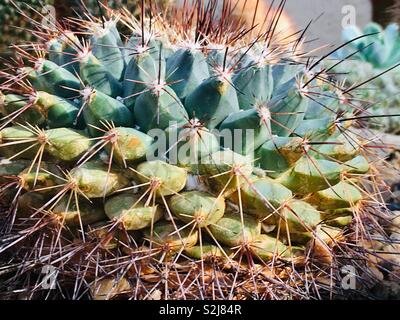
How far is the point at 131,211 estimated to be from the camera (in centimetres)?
165

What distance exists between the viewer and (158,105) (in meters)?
1.68

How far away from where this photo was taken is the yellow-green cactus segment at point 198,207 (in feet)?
5.39

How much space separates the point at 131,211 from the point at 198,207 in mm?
189

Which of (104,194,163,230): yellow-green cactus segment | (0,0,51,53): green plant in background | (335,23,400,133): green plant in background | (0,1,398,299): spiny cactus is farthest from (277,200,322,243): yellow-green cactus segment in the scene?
(335,23,400,133): green plant in background

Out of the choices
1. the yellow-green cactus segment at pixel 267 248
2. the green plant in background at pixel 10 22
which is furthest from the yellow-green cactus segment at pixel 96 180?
the green plant in background at pixel 10 22

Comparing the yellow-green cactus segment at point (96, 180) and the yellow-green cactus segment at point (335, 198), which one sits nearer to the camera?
the yellow-green cactus segment at point (96, 180)

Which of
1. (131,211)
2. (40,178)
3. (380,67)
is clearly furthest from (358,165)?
(380,67)

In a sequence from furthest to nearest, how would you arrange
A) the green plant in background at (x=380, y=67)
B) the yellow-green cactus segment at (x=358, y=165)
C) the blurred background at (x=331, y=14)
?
the blurred background at (x=331, y=14) → the green plant in background at (x=380, y=67) → the yellow-green cactus segment at (x=358, y=165)

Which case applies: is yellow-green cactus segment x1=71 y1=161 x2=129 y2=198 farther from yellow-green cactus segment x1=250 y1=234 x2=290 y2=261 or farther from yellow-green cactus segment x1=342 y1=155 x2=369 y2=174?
yellow-green cactus segment x1=342 y1=155 x2=369 y2=174

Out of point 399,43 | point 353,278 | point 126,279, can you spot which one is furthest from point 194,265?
point 399,43

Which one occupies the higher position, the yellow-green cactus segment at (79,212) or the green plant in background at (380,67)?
the green plant in background at (380,67)

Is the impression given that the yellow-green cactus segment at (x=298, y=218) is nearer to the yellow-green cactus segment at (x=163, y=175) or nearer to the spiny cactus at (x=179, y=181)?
the spiny cactus at (x=179, y=181)

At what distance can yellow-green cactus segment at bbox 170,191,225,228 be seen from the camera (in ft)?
5.39
